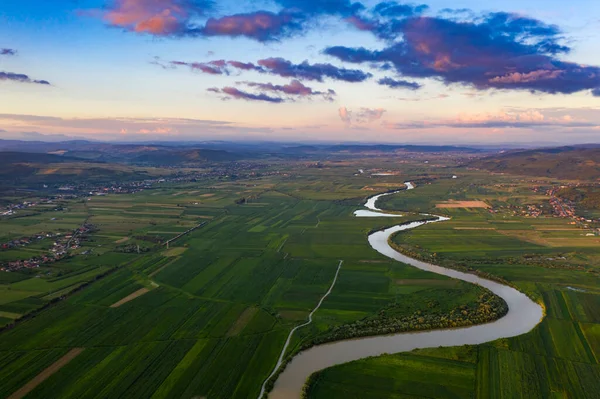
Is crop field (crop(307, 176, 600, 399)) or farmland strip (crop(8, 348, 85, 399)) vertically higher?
crop field (crop(307, 176, 600, 399))

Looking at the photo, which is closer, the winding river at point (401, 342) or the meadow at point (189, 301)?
the meadow at point (189, 301)

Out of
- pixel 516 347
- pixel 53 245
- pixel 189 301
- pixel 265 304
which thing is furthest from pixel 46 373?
pixel 53 245

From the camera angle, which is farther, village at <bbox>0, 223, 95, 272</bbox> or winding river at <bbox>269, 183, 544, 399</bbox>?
village at <bbox>0, 223, 95, 272</bbox>

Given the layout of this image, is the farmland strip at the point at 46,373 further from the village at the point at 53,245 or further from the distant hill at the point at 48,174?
the distant hill at the point at 48,174

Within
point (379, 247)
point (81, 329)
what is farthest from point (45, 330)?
point (379, 247)

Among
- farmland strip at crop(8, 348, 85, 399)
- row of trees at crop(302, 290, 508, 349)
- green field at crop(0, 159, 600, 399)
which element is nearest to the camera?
farmland strip at crop(8, 348, 85, 399)

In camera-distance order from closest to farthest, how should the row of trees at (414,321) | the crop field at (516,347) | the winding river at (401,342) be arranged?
the crop field at (516,347), the winding river at (401,342), the row of trees at (414,321)

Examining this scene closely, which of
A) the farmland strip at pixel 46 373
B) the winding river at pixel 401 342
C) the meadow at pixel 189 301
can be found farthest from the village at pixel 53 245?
the winding river at pixel 401 342

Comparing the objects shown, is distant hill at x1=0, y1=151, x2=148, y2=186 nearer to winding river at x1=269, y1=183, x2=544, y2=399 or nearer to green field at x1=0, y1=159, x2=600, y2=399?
green field at x1=0, y1=159, x2=600, y2=399

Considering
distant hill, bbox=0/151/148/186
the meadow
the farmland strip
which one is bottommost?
the farmland strip

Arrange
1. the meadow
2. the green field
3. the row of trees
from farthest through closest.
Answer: the row of trees < the meadow < the green field

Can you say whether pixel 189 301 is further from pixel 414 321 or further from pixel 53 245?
pixel 53 245

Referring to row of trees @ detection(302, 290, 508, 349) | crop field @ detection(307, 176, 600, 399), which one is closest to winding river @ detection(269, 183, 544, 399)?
row of trees @ detection(302, 290, 508, 349)
